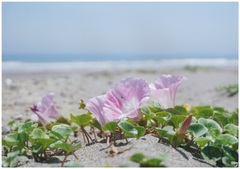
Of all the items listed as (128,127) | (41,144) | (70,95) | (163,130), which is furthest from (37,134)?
(70,95)

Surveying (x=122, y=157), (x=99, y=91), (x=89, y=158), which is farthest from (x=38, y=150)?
(x=99, y=91)

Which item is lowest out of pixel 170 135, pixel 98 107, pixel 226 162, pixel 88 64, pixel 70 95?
pixel 88 64

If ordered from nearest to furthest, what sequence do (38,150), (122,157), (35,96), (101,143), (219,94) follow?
(122,157) < (38,150) < (101,143) < (35,96) < (219,94)

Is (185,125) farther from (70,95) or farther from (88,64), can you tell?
(88,64)

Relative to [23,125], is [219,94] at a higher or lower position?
lower

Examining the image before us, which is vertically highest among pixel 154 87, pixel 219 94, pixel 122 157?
pixel 154 87

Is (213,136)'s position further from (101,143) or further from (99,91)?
(99,91)

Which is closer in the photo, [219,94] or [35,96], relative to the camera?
[35,96]
